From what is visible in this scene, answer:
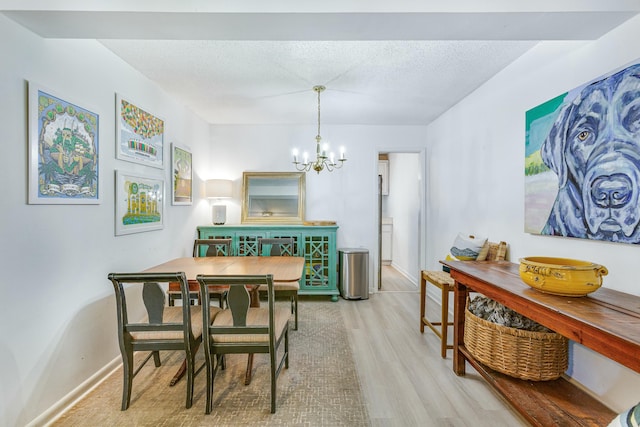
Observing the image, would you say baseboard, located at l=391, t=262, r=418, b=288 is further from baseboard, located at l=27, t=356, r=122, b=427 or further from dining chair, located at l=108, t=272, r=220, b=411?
baseboard, located at l=27, t=356, r=122, b=427

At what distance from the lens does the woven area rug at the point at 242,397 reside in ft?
5.80

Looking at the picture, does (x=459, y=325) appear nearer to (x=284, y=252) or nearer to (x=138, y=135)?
(x=284, y=252)

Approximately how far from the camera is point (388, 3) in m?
1.53

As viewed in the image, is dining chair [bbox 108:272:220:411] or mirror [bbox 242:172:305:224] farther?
mirror [bbox 242:172:305:224]

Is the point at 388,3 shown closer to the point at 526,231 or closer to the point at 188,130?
the point at 526,231

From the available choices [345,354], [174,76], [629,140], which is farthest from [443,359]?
[174,76]

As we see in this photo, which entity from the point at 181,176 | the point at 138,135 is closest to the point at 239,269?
the point at 138,135

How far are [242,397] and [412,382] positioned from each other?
1214mm

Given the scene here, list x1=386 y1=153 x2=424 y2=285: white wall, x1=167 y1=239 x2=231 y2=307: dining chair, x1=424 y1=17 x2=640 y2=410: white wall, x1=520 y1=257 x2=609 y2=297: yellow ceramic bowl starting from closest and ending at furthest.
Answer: x1=520 y1=257 x2=609 y2=297: yellow ceramic bowl
x1=424 y1=17 x2=640 y2=410: white wall
x1=167 y1=239 x2=231 y2=307: dining chair
x1=386 y1=153 x2=424 y2=285: white wall

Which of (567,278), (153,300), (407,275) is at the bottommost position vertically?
(407,275)

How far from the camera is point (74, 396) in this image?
1.93m

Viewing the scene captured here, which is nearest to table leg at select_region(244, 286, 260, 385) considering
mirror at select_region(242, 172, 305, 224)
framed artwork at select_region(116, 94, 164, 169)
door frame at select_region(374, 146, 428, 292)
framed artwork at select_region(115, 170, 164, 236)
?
framed artwork at select_region(115, 170, 164, 236)

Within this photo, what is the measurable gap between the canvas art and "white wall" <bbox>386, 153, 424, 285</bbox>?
7.37ft

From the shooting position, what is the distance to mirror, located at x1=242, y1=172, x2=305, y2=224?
4359 mm
